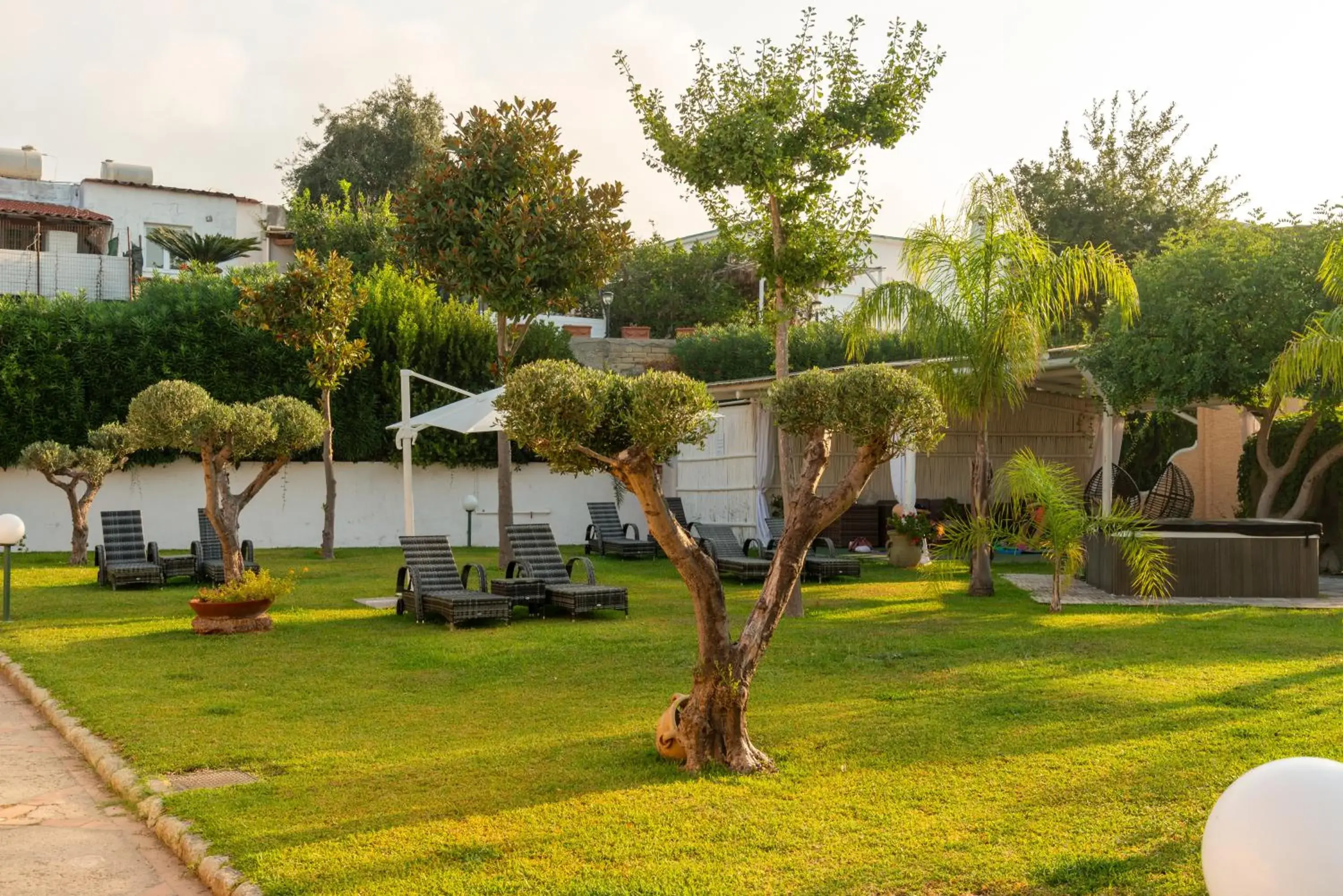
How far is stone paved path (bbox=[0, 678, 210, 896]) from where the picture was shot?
4.70 metres

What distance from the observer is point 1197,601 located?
13523mm

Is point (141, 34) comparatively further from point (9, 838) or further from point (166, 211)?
point (166, 211)

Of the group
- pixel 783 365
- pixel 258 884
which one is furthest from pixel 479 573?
pixel 258 884

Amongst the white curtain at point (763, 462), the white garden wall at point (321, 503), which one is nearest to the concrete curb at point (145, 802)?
the white curtain at point (763, 462)

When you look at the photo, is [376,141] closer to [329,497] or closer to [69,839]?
[329,497]

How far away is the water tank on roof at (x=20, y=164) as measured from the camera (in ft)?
107

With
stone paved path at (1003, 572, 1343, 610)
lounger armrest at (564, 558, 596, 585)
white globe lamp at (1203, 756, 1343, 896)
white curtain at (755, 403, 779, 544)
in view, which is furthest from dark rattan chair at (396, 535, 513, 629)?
white globe lamp at (1203, 756, 1343, 896)

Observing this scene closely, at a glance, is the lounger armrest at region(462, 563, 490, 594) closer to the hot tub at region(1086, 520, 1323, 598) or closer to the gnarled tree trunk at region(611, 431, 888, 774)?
the gnarled tree trunk at region(611, 431, 888, 774)

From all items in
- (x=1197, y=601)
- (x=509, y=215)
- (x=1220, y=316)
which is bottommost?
(x=1197, y=601)

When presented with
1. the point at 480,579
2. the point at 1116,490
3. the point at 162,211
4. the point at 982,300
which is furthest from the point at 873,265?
the point at 480,579

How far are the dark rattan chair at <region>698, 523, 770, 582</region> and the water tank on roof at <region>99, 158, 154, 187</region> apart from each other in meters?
23.4

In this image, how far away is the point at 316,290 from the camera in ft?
61.2

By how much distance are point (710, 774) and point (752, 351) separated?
23.2 meters

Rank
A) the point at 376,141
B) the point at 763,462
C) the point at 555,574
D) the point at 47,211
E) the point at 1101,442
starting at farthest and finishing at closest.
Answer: the point at 376,141
the point at 47,211
the point at 1101,442
the point at 763,462
the point at 555,574
